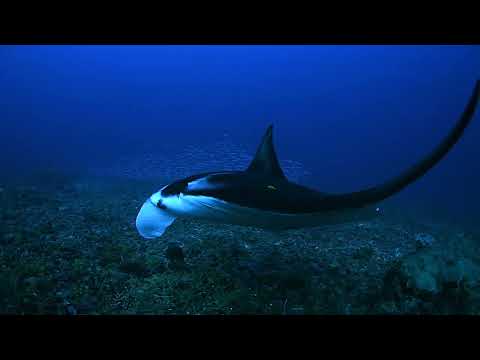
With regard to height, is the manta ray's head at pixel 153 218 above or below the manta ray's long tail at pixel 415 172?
below

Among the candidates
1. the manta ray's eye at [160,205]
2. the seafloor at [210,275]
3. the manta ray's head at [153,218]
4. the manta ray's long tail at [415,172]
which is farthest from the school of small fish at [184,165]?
the manta ray's long tail at [415,172]

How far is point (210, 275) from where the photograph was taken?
12.4ft

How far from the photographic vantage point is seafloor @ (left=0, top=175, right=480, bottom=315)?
3213mm

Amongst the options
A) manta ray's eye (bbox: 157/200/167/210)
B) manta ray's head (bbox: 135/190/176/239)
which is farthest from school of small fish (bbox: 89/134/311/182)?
manta ray's eye (bbox: 157/200/167/210)

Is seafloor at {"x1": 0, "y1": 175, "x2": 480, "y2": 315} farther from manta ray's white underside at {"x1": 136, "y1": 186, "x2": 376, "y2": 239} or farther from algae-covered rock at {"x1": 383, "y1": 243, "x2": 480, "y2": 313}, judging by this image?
manta ray's white underside at {"x1": 136, "y1": 186, "x2": 376, "y2": 239}

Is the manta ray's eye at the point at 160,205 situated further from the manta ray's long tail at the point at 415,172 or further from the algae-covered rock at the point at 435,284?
the algae-covered rock at the point at 435,284

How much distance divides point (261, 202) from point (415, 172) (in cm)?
156

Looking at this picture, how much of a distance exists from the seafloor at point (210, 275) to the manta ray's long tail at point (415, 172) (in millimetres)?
1402

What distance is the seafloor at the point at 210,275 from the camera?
3.21 metres

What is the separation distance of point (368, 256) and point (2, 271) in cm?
582
